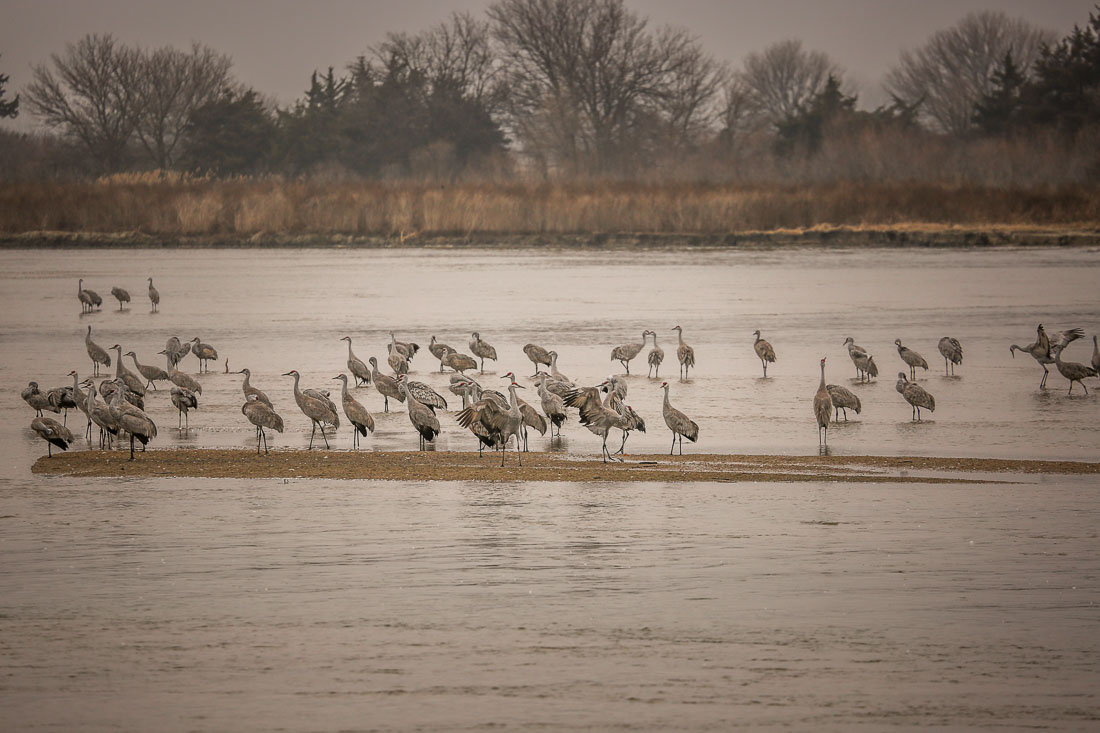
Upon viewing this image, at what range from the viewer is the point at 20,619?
7.67 meters

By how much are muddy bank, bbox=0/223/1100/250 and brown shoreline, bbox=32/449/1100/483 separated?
27.7m

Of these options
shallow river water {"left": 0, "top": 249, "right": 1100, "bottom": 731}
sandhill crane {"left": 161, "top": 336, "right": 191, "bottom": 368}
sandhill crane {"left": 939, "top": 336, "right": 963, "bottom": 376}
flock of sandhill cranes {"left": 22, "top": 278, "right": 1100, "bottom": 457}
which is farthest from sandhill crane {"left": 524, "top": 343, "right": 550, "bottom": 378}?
sandhill crane {"left": 939, "top": 336, "right": 963, "bottom": 376}

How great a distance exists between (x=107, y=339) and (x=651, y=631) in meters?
16.3

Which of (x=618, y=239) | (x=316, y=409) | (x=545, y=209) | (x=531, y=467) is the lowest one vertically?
(x=531, y=467)

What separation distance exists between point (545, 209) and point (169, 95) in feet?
113

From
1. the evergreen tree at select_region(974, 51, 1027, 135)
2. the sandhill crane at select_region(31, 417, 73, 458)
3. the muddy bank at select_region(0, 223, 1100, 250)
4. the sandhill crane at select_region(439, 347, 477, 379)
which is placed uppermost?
the evergreen tree at select_region(974, 51, 1027, 135)

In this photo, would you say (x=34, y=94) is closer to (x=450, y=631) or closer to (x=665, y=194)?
(x=665, y=194)

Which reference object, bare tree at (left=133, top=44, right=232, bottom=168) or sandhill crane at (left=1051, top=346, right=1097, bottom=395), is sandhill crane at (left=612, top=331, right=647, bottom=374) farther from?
bare tree at (left=133, top=44, right=232, bottom=168)

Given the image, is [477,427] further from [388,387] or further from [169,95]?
[169,95]

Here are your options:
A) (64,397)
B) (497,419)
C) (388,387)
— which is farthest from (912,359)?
(64,397)

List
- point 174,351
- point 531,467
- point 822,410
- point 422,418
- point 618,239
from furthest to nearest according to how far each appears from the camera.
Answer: point 618,239 < point 174,351 < point 822,410 < point 422,418 < point 531,467

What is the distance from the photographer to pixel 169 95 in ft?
225

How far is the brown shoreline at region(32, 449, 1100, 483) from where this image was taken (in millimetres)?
11297

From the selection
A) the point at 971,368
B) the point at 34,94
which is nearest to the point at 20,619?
the point at 971,368
